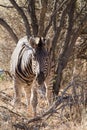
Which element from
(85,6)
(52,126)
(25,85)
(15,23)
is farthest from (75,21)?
(52,126)

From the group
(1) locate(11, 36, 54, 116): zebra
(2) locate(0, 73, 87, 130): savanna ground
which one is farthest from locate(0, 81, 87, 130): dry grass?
(1) locate(11, 36, 54, 116): zebra

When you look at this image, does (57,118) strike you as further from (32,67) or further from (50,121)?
(32,67)

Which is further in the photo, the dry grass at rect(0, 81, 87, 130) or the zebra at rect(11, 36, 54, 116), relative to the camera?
the zebra at rect(11, 36, 54, 116)

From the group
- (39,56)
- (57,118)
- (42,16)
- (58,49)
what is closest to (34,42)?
(39,56)

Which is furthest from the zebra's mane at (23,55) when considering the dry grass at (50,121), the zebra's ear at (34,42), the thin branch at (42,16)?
the thin branch at (42,16)

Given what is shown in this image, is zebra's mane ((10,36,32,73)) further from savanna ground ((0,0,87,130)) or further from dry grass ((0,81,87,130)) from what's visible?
dry grass ((0,81,87,130))

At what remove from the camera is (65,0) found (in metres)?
9.98

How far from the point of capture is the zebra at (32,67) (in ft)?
22.1

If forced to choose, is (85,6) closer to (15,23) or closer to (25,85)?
(15,23)

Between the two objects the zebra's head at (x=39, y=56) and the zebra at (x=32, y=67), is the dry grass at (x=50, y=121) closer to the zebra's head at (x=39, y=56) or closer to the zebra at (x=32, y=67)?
the zebra at (x=32, y=67)

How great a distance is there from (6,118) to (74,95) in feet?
3.46

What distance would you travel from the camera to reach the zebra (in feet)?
22.1

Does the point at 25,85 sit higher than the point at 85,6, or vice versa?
the point at 85,6

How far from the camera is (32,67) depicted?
23.2 feet
